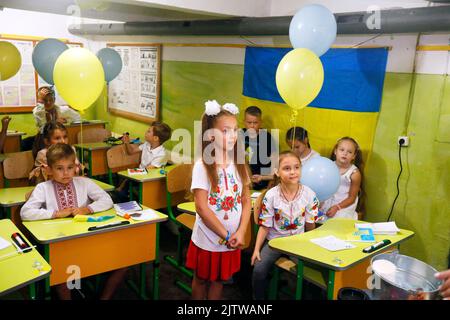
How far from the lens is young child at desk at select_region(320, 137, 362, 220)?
320 cm

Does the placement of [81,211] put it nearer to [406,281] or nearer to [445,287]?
[406,281]

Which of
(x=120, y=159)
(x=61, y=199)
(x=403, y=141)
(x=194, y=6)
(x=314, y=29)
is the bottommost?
(x=120, y=159)

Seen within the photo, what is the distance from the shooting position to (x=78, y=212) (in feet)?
8.22

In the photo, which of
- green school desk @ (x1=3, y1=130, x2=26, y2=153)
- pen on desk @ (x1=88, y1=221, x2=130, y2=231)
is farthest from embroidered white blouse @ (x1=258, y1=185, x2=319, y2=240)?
green school desk @ (x1=3, y1=130, x2=26, y2=153)

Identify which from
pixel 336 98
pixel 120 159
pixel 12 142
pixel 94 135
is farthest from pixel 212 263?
pixel 12 142

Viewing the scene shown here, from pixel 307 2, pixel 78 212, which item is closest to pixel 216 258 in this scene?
pixel 78 212

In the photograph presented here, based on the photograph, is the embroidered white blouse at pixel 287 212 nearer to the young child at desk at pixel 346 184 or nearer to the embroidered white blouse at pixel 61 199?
the young child at desk at pixel 346 184

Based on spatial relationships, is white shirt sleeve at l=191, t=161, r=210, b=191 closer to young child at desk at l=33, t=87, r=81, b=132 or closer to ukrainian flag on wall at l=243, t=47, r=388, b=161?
ukrainian flag on wall at l=243, t=47, r=388, b=161

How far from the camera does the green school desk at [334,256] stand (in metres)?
2.11

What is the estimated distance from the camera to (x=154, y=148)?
4.30 meters

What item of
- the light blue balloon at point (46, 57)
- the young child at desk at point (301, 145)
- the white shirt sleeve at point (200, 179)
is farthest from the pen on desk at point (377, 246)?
the light blue balloon at point (46, 57)

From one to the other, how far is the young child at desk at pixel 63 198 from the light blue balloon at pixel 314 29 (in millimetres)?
1758

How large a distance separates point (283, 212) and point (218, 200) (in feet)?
1.90
